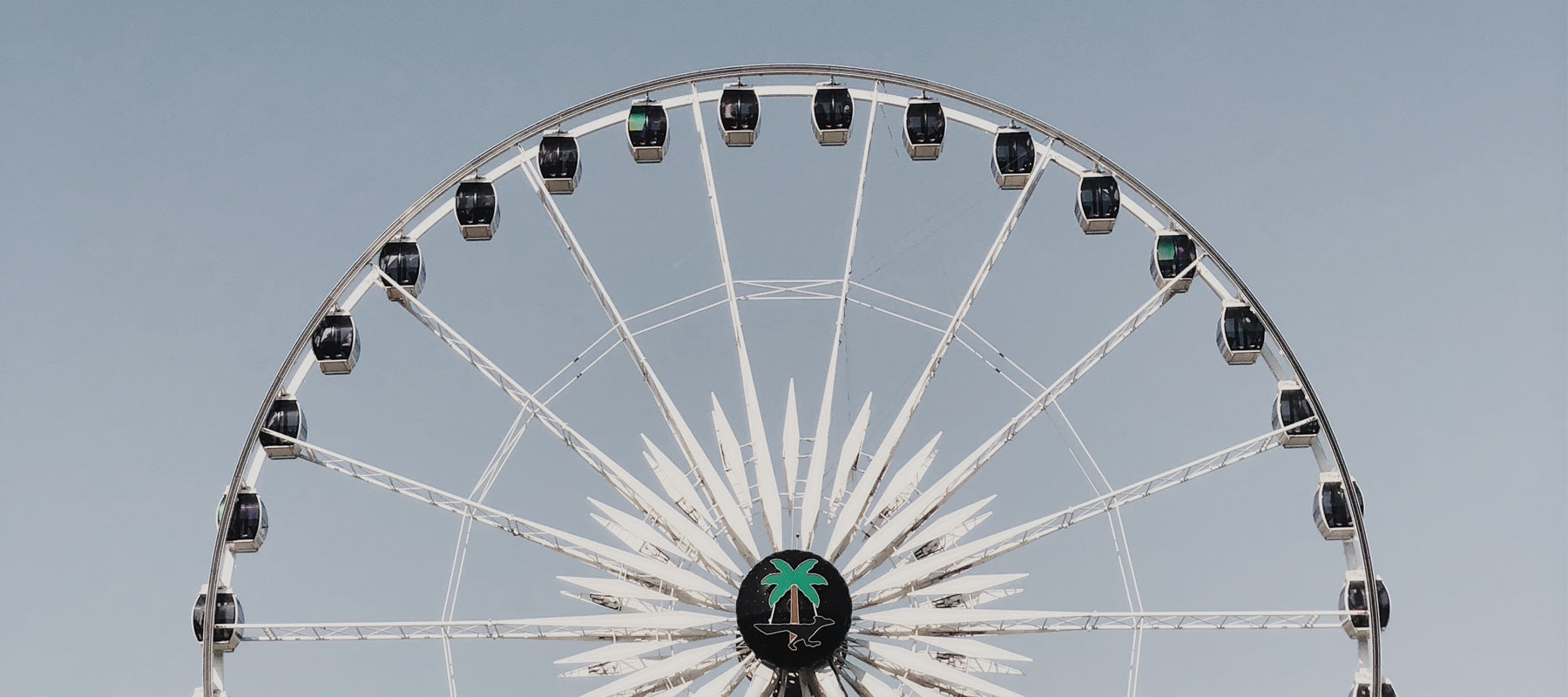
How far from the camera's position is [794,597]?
27.3 meters

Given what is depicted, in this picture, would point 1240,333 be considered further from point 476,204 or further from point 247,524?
point 247,524

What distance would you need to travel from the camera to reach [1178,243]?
105 ft

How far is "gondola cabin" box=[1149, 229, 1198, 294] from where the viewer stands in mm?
31969

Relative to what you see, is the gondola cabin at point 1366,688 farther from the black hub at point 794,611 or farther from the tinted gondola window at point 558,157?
the tinted gondola window at point 558,157

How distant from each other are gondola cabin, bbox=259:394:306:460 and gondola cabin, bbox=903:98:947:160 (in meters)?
9.69

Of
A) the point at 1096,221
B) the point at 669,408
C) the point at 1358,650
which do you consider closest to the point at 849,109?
the point at 1096,221

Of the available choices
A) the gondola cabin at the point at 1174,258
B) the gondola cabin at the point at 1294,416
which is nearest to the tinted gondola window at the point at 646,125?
the gondola cabin at the point at 1174,258

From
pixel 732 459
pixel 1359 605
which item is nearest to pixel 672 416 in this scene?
pixel 732 459

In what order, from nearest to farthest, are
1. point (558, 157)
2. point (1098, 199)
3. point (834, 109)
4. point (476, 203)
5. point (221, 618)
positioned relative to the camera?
point (221, 618), point (1098, 199), point (476, 203), point (558, 157), point (834, 109)

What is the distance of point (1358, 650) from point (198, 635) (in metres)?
15.7

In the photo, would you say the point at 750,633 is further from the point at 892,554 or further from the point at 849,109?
the point at 849,109

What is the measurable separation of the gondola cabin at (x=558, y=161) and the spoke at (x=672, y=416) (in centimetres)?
19

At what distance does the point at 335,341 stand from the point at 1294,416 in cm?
1356

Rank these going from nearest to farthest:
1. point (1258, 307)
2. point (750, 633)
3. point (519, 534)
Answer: point (750, 633), point (519, 534), point (1258, 307)
